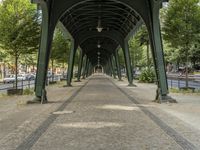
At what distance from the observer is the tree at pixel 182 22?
27.1 m

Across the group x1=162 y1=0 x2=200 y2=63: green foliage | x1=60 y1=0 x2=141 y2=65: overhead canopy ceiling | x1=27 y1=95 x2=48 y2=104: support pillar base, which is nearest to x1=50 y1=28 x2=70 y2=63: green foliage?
x1=60 y1=0 x2=141 y2=65: overhead canopy ceiling

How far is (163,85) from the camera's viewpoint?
19969 millimetres

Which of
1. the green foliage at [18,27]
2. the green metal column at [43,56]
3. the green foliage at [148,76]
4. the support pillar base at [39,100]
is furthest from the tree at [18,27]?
the green foliage at [148,76]

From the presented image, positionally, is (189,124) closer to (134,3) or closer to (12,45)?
(134,3)

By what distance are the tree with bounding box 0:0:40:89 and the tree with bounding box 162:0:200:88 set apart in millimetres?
8745

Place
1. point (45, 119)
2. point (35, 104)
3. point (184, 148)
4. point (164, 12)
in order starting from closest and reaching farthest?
point (184, 148)
point (45, 119)
point (35, 104)
point (164, 12)

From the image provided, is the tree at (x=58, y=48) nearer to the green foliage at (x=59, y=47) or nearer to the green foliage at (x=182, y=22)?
the green foliage at (x=59, y=47)

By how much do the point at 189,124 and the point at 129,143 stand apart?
375 cm

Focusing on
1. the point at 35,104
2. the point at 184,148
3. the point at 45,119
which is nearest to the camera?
the point at 184,148

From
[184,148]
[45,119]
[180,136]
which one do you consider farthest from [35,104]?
[184,148]

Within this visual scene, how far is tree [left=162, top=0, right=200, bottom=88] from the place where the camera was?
89.0 ft

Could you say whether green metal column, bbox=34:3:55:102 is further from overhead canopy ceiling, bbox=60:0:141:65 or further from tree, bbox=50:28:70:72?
tree, bbox=50:28:70:72

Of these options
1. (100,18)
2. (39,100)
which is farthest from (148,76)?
(39,100)

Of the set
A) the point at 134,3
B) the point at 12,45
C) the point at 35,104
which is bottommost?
the point at 35,104
